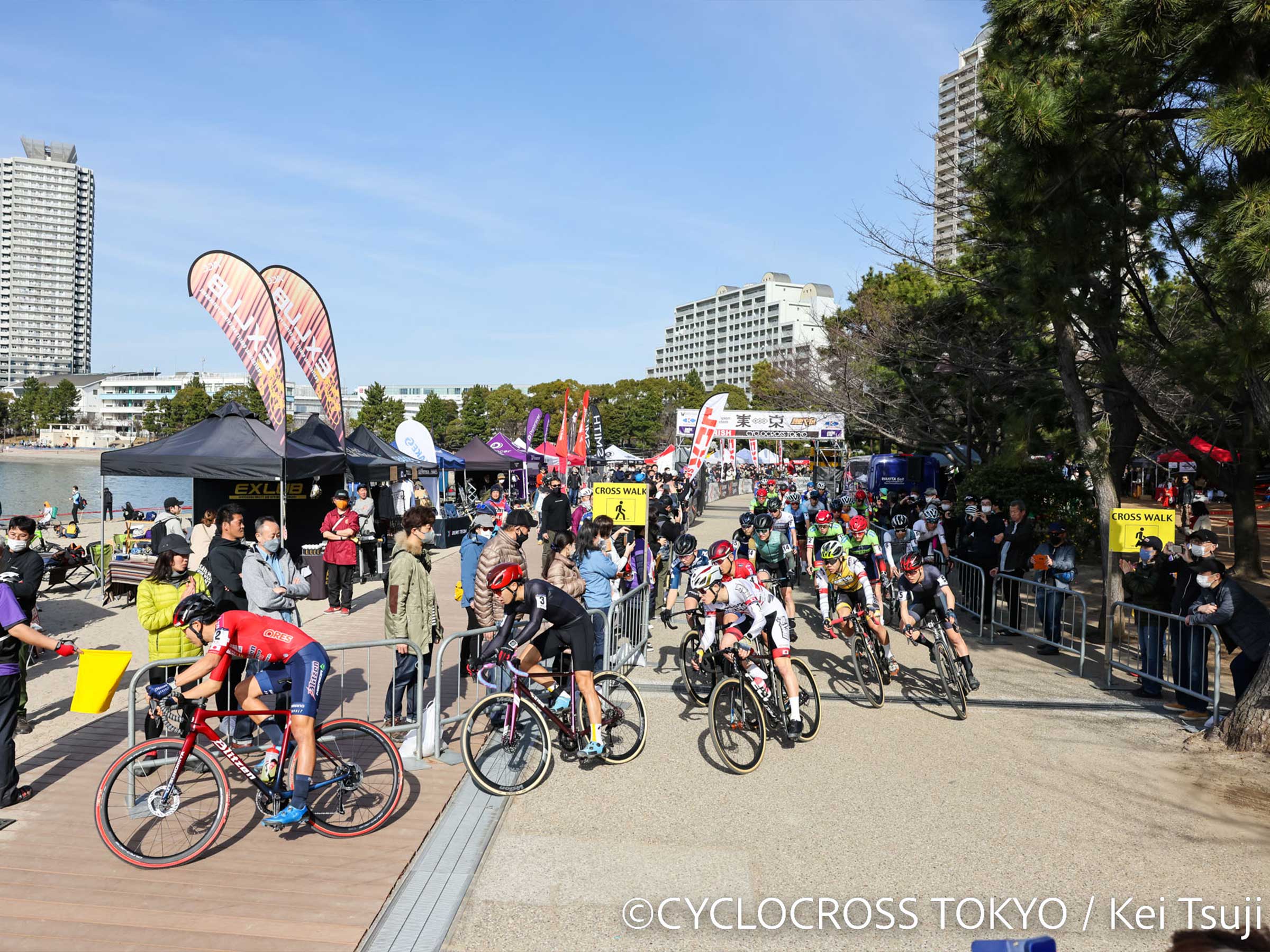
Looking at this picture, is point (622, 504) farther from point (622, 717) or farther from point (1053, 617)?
point (1053, 617)

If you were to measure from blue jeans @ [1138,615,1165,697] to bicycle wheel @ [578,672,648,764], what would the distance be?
530cm

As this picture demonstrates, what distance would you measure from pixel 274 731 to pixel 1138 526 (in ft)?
28.8

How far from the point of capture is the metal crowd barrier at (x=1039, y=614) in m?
10.1

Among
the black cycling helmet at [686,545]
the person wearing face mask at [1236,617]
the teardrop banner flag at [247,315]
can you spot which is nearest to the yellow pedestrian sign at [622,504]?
the black cycling helmet at [686,545]

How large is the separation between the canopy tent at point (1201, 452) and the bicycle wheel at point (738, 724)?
998 cm

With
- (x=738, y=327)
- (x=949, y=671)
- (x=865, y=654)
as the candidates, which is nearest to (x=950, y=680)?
(x=949, y=671)

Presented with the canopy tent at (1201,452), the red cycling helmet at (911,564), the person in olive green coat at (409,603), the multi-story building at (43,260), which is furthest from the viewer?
the multi-story building at (43,260)

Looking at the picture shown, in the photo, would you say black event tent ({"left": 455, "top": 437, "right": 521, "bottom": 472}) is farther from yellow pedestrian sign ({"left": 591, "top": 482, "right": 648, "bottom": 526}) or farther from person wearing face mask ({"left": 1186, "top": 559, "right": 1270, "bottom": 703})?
person wearing face mask ({"left": 1186, "top": 559, "right": 1270, "bottom": 703})

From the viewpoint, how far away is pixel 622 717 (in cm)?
652

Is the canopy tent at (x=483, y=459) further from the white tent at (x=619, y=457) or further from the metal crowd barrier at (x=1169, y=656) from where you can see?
the metal crowd barrier at (x=1169, y=656)

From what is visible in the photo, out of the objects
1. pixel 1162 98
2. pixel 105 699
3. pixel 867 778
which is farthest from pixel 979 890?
pixel 1162 98

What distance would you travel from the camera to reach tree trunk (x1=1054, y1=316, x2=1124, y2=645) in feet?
34.9

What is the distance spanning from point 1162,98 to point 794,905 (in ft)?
31.2

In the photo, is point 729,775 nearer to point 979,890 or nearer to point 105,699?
point 979,890
